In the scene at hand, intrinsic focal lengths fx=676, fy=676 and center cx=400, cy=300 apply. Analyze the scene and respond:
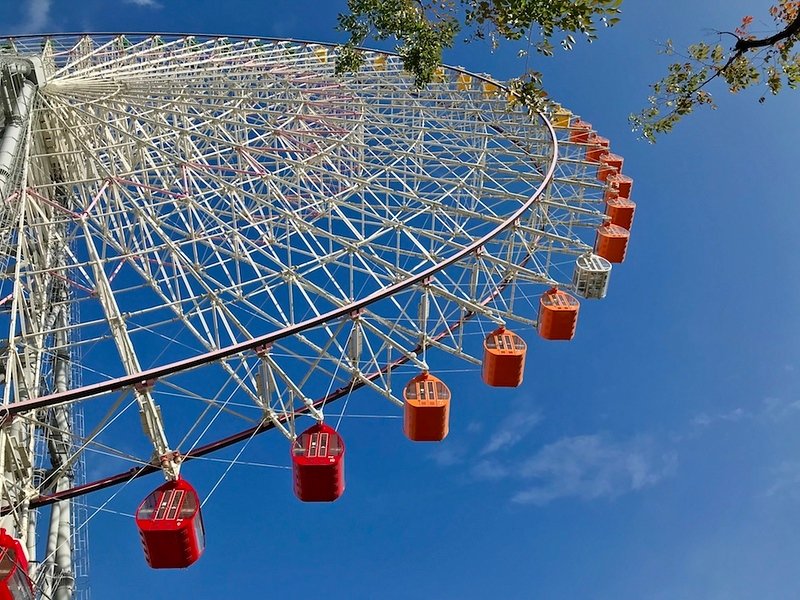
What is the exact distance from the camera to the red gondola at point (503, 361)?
49.7 feet

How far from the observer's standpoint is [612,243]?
65.1ft

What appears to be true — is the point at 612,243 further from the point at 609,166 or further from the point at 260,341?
the point at 260,341

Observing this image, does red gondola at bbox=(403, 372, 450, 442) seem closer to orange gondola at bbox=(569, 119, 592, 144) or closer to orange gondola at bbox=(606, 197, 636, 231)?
orange gondola at bbox=(606, 197, 636, 231)

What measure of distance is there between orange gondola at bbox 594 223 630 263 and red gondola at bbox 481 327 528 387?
5.89m

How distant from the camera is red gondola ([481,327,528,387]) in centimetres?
1514

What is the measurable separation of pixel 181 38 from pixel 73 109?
8.96 metres

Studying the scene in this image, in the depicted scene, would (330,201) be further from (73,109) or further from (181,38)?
(181,38)

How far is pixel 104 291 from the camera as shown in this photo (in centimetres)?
1435

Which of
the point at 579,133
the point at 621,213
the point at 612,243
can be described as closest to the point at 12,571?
the point at 612,243

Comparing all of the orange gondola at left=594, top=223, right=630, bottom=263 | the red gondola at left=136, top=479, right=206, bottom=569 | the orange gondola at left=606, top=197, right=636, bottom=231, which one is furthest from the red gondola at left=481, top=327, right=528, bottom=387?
the orange gondola at left=606, top=197, right=636, bottom=231

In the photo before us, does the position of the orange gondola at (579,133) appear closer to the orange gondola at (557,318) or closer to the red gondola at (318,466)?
the orange gondola at (557,318)

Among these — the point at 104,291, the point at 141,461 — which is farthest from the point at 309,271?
the point at 141,461

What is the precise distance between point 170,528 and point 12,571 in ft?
7.41

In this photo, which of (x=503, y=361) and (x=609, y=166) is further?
(x=609, y=166)
